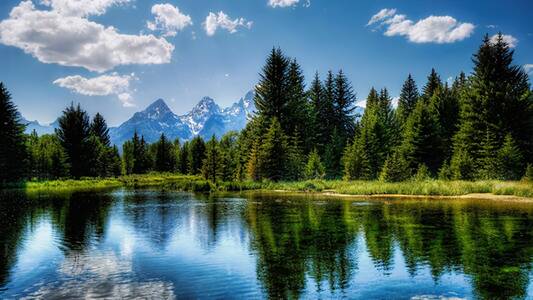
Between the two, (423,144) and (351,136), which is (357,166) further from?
(351,136)

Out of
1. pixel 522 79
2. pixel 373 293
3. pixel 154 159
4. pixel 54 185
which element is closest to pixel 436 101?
pixel 522 79

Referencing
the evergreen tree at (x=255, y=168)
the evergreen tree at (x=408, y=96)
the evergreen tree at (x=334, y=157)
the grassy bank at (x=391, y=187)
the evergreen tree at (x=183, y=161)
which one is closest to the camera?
the grassy bank at (x=391, y=187)

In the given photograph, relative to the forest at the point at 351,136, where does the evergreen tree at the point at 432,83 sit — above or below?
above

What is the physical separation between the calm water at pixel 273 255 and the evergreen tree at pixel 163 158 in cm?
9864

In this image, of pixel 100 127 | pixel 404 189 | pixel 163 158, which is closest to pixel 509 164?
pixel 404 189

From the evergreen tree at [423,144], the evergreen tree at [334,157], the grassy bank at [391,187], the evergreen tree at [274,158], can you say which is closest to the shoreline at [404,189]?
the grassy bank at [391,187]

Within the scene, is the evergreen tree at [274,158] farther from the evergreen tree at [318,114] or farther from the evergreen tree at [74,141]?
the evergreen tree at [74,141]

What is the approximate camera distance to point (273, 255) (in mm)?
14844

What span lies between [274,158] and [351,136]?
91.1ft

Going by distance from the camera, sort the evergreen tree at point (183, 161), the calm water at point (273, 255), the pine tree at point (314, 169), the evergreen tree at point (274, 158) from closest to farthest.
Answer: the calm water at point (273, 255) → the pine tree at point (314, 169) → the evergreen tree at point (274, 158) → the evergreen tree at point (183, 161)

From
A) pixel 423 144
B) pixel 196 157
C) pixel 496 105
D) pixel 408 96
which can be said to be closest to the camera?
pixel 496 105

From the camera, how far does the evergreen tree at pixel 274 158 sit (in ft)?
191

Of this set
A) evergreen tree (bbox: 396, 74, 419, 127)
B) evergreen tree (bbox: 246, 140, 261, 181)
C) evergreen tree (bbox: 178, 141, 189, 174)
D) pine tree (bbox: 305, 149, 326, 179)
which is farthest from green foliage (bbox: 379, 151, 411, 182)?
evergreen tree (bbox: 178, 141, 189, 174)

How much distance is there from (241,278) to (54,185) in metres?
61.8
